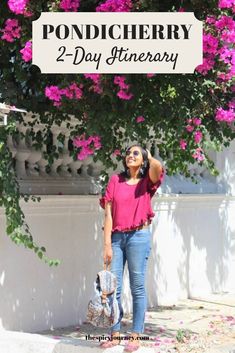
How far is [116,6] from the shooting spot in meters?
5.42

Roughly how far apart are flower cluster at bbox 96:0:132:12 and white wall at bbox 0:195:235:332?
2.22 metres

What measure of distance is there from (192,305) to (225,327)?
4.36ft

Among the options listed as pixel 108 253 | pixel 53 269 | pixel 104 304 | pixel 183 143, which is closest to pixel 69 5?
pixel 183 143

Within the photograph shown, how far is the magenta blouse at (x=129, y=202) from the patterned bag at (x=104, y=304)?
0.47m

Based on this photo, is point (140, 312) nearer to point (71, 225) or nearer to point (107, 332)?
point (107, 332)

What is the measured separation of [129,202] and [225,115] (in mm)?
1137

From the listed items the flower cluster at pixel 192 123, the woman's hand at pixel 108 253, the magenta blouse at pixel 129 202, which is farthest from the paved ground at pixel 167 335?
the flower cluster at pixel 192 123

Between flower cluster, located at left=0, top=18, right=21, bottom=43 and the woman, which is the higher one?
flower cluster, located at left=0, top=18, right=21, bottom=43

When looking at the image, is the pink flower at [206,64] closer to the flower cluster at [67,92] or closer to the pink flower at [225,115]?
the pink flower at [225,115]

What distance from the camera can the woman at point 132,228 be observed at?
5.70 meters

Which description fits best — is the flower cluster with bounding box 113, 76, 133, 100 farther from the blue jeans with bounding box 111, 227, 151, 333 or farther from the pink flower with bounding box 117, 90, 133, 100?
the blue jeans with bounding box 111, 227, 151, 333

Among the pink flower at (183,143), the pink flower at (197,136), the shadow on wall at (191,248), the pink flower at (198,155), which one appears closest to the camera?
the pink flower at (197,136)

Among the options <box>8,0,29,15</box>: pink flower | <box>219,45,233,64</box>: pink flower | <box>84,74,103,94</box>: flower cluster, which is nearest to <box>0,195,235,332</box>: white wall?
<box>84,74,103,94</box>: flower cluster

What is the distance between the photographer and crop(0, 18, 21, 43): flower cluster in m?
5.85
